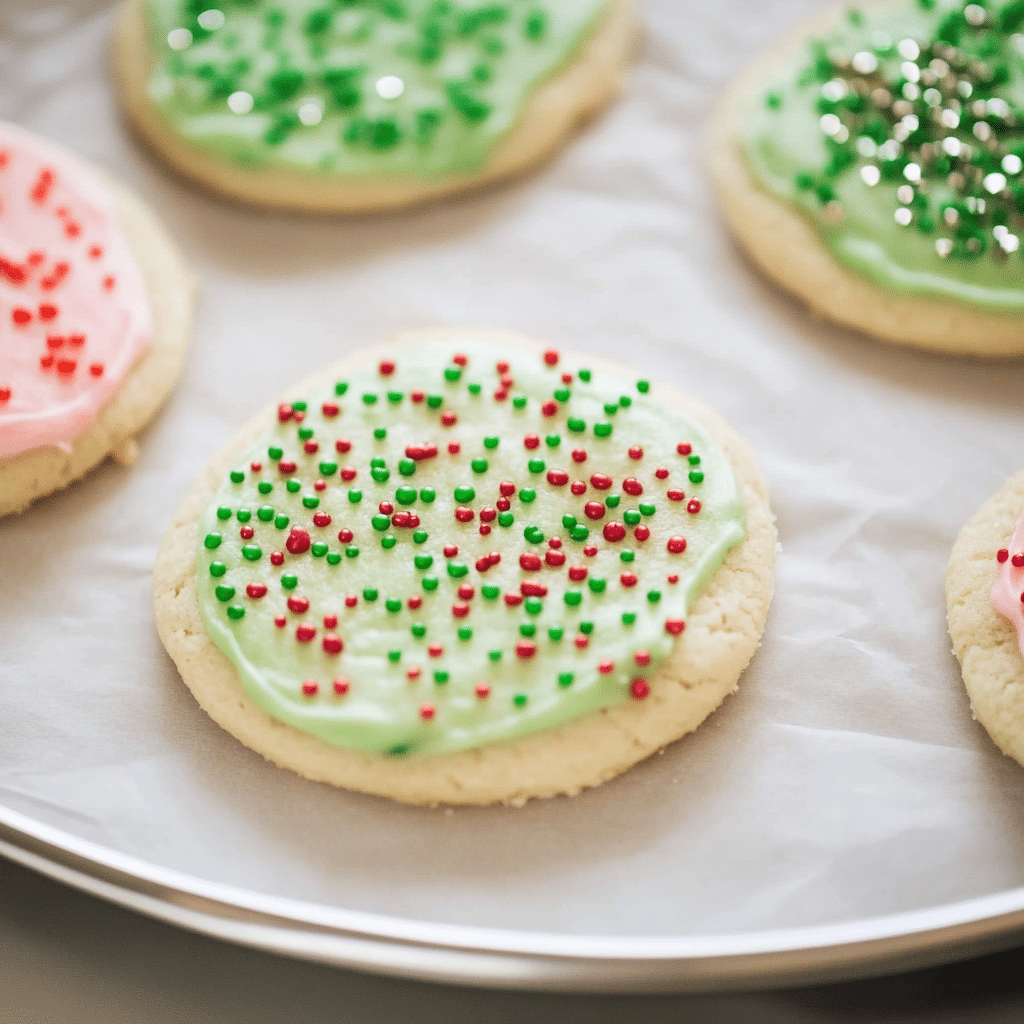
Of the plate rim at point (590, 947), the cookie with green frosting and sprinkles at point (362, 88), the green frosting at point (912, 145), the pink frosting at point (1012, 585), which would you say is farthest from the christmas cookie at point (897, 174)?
the plate rim at point (590, 947)

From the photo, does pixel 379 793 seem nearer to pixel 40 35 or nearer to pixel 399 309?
pixel 399 309

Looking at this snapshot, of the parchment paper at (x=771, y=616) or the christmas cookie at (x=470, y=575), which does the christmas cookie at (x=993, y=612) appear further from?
the christmas cookie at (x=470, y=575)

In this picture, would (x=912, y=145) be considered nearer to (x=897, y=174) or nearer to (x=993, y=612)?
(x=897, y=174)

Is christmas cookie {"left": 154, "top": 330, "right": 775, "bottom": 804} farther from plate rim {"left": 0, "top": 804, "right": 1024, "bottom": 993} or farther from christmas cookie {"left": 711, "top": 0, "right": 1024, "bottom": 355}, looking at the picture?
christmas cookie {"left": 711, "top": 0, "right": 1024, "bottom": 355}

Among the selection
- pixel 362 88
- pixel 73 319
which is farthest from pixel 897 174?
pixel 73 319

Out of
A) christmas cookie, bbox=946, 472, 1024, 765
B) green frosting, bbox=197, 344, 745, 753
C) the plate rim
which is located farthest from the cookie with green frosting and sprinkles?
the plate rim

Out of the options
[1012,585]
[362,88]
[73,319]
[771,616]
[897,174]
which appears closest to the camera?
[1012,585]
